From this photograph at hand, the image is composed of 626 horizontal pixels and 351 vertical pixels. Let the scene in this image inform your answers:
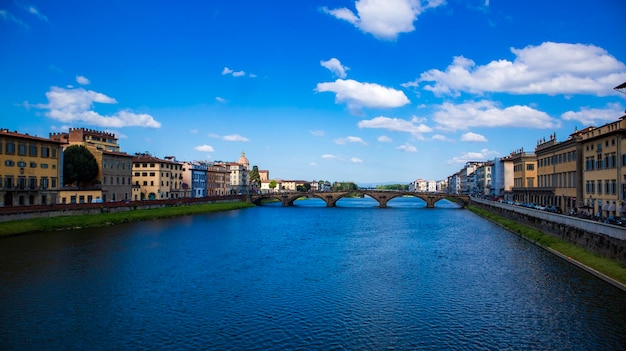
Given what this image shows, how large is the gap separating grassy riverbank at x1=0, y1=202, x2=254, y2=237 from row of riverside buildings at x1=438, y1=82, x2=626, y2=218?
182 ft

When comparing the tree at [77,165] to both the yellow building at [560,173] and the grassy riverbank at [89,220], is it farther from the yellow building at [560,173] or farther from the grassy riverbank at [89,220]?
the yellow building at [560,173]

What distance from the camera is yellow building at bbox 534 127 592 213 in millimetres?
55469

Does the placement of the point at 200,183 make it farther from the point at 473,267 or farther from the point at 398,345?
the point at 398,345

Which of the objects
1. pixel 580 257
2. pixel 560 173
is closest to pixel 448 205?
pixel 560 173

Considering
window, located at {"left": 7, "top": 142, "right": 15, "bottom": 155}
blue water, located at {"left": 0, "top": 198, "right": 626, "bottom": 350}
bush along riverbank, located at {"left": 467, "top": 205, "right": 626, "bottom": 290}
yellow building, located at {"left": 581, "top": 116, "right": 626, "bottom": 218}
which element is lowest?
blue water, located at {"left": 0, "top": 198, "right": 626, "bottom": 350}

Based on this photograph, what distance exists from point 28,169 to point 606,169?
65728 millimetres

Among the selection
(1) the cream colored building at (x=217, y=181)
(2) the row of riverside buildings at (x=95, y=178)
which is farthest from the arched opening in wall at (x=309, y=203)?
(2) the row of riverside buildings at (x=95, y=178)

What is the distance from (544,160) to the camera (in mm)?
70500

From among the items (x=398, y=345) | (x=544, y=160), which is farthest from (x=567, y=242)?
(x=544, y=160)

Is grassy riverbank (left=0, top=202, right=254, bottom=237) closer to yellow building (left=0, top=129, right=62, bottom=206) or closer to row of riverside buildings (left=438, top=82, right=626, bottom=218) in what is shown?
yellow building (left=0, top=129, right=62, bottom=206)

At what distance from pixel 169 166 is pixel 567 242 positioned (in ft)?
262

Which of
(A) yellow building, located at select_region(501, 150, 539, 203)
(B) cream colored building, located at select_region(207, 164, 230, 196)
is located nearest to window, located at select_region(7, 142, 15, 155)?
(B) cream colored building, located at select_region(207, 164, 230, 196)

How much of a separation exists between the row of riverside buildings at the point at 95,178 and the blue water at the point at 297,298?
15877 millimetres

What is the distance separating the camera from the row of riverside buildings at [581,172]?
43844 mm
